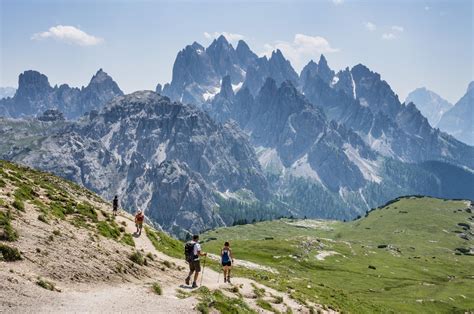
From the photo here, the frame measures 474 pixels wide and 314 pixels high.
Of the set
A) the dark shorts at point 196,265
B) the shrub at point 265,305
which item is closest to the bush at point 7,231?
the dark shorts at point 196,265

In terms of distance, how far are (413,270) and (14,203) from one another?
183973mm

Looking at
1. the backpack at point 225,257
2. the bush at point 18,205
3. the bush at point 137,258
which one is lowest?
the bush at point 137,258

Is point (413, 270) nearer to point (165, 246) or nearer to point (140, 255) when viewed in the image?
point (165, 246)

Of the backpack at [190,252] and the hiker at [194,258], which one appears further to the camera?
the backpack at [190,252]

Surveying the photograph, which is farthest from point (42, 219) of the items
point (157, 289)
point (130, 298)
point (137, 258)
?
point (130, 298)

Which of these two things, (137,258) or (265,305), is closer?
(265,305)

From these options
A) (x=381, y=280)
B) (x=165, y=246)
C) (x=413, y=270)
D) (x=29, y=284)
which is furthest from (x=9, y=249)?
(x=413, y=270)

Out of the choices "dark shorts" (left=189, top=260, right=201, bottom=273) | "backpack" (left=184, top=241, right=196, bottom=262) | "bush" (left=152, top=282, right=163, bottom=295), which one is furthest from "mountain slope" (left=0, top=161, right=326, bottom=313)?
"backpack" (left=184, top=241, right=196, bottom=262)

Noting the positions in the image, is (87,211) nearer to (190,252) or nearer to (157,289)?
(190,252)

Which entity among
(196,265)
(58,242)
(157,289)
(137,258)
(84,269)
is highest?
(58,242)

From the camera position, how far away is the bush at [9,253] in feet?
104

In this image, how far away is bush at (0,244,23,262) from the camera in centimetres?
3175

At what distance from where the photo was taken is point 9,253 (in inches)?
1261

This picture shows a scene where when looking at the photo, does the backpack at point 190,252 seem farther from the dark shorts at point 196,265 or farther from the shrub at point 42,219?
the shrub at point 42,219
